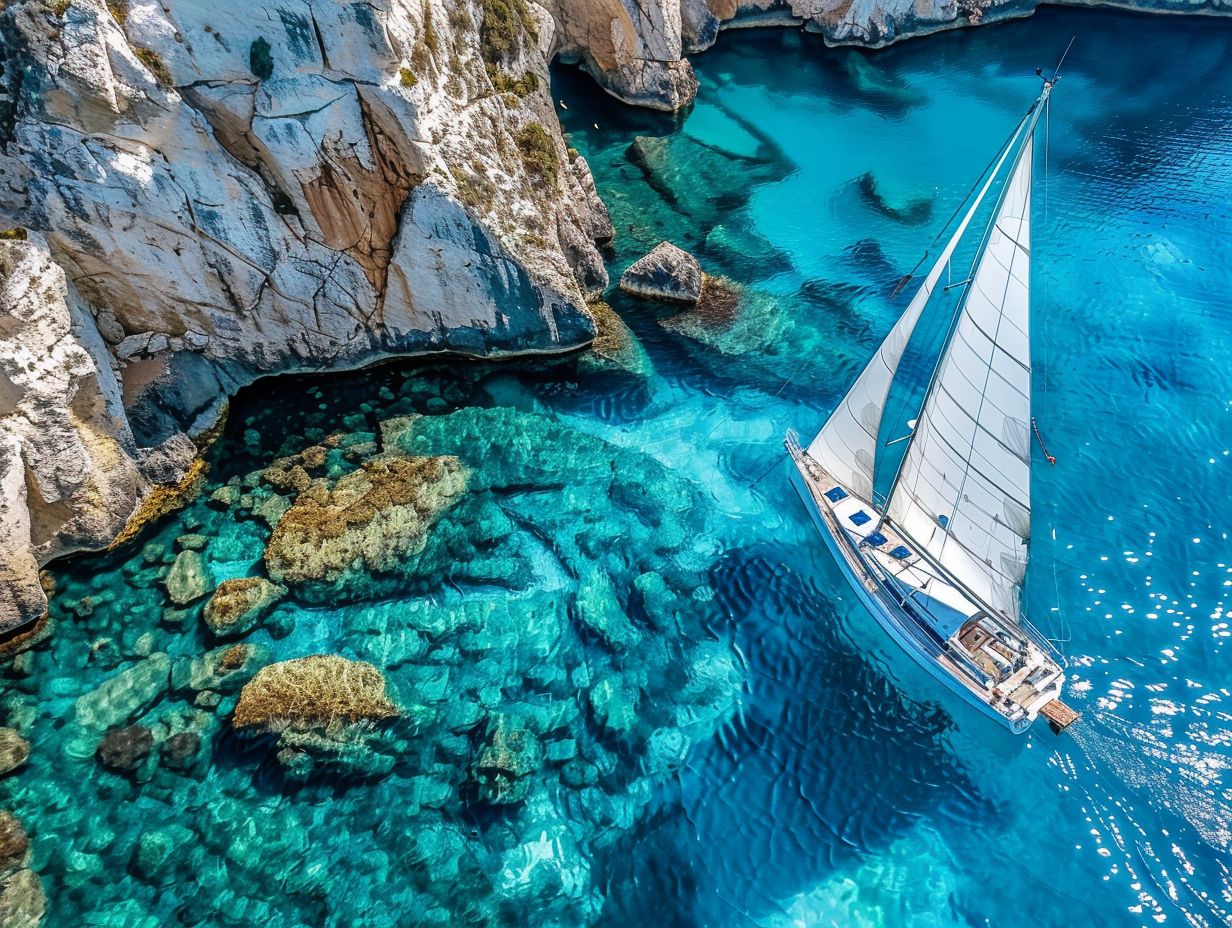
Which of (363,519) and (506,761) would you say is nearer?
(506,761)

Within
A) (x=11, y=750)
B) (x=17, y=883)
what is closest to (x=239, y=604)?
(x=11, y=750)

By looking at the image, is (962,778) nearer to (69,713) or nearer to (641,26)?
(69,713)

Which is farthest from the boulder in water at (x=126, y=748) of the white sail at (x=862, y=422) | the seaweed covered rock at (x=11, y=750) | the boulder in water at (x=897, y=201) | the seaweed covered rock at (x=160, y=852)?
the boulder in water at (x=897, y=201)

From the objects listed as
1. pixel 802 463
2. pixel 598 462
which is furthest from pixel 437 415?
pixel 802 463

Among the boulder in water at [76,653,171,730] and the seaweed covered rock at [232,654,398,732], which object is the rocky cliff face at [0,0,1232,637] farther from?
the seaweed covered rock at [232,654,398,732]

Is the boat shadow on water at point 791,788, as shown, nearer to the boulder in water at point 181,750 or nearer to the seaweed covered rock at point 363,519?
the seaweed covered rock at point 363,519

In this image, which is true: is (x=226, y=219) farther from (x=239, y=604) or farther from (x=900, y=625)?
(x=900, y=625)
